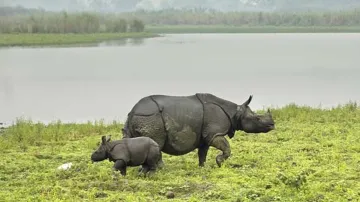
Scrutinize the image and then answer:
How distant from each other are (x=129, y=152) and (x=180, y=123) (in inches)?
47.9

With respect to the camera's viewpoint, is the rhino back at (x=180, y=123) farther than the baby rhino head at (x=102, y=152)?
Yes

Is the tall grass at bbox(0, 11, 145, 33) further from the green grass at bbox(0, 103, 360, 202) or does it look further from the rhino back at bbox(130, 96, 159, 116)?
the rhino back at bbox(130, 96, 159, 116)

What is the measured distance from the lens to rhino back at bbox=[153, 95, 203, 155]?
9.70 metres

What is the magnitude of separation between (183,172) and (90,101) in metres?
17.8

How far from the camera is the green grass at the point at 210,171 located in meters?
7.71

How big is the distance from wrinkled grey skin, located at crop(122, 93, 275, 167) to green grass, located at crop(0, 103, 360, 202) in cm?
38

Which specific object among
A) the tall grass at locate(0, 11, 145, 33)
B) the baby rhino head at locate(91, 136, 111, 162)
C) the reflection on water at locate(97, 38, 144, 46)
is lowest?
the reflection on water at locate(97, 38, 144, 46)

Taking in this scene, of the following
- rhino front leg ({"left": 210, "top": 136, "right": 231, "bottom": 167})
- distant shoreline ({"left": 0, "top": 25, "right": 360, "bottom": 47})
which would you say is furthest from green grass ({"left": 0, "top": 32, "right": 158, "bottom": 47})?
rhino front leg ({"left": 210, "top": 136, "right": 231, "bottom": 167})

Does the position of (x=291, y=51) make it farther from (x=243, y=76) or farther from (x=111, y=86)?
(x=111, y=86)

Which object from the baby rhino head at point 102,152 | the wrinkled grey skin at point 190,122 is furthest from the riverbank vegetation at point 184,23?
the baby rhino head at point 102,152

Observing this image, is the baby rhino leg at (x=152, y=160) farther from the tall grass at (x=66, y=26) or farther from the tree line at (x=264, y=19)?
the tree line at (x=264, y=19)

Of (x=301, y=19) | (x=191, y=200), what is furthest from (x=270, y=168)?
(x=301, y=19)

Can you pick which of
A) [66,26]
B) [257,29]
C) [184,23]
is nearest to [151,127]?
[66,26]

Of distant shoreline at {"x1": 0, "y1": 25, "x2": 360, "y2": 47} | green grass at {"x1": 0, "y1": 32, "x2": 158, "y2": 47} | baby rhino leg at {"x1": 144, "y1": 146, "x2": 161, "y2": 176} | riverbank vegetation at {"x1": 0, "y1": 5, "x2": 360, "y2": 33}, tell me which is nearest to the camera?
baby rhino leg at {"x1": 144, "y1": 146, "x2": 161, "y2": 176}
